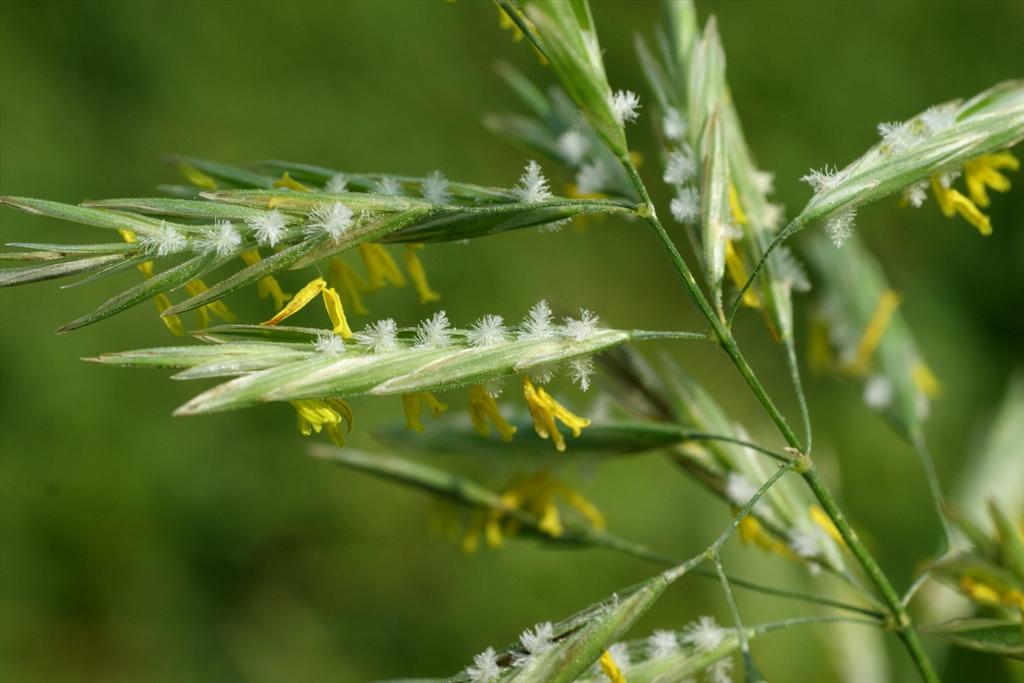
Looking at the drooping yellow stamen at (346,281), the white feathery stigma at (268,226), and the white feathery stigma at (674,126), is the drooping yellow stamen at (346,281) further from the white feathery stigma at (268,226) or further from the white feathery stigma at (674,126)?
the white feathery stigma at (674,126)

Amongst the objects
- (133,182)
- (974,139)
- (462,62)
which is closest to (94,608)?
(133,182)

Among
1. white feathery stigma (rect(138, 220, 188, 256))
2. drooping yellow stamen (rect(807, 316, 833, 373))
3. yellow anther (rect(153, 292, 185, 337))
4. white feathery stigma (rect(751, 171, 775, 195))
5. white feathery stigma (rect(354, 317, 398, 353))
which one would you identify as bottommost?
drooping yellow stamen (rect(807, 316, 833, 373))

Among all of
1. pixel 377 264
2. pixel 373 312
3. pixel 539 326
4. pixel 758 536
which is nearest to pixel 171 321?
pixel 377 264

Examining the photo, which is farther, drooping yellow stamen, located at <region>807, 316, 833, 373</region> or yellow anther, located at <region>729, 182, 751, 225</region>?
drooping yellow stamen, located at <region>807, 316, 833, 373</region>

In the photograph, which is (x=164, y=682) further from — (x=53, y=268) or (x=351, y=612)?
(x=53, y=268)

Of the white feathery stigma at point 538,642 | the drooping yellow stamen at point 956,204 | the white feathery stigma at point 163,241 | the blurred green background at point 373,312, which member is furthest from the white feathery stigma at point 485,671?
the blurred green background at point 373,312

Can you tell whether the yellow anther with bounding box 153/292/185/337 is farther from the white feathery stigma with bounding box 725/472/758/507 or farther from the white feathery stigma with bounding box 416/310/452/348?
the white feathery stigma with bounding box 725/472/758/507

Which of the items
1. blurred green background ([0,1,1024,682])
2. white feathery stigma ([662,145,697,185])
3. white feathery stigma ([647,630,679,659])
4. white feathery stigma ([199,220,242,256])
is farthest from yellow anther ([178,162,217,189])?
blurred green background ([0,1,1024,682])
